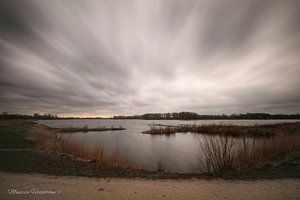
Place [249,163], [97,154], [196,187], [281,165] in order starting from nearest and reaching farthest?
[196,187]
[281,165]
[249,163]
[97,154]

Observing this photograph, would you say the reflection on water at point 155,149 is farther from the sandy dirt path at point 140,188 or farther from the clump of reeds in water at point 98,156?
the sandy dirt path at point 140,188

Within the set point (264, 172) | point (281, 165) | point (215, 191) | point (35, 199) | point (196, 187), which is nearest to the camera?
point (35, 199)

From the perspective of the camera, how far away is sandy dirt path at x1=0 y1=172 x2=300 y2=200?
4.58m

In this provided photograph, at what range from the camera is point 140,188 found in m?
5.24

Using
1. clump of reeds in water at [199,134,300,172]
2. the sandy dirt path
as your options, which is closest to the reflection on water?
clump of reeds in water at [199,134,300,172]

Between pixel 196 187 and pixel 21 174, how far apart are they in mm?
6387

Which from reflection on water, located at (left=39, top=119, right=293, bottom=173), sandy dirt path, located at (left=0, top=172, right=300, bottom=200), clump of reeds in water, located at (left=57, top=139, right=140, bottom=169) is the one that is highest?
sandy dirt path, located at (left=0, top=172, right=300, bottom=200)

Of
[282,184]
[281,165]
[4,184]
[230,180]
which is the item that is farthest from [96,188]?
[281,165]

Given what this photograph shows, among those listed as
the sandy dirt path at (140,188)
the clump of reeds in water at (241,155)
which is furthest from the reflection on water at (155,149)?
the sandy dirt path at (140,188)

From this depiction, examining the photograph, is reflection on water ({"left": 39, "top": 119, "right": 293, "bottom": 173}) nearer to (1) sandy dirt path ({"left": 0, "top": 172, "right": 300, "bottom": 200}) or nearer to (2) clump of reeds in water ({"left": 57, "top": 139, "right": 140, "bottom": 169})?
(2) clump of reeds in water ({"left": 57, "top": 139, "right": 140, "bottom": 169})

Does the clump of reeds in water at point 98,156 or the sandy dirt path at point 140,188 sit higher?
the sandy dirt path at point 140,188

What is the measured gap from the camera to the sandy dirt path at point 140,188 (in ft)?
15.0

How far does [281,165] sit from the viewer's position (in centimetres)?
797

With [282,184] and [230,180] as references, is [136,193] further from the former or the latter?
[282,184]
